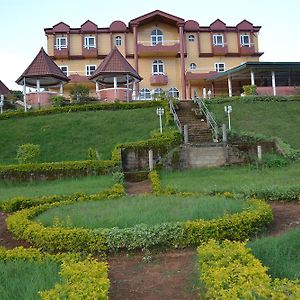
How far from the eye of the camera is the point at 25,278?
5.98 m

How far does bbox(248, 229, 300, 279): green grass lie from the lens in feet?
20.2

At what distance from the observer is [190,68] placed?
47.0 m

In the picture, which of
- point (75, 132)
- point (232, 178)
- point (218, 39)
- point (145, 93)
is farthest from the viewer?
point (218, 39)

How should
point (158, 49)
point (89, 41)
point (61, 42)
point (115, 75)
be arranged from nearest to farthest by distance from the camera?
1. point (115, 75)
2. point (158, 49)
3. point (61, 42)
4. point (89, 41)

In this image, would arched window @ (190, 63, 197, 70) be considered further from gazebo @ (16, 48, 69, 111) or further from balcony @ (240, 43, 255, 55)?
gazebo @ (16, 48, 69, 111)

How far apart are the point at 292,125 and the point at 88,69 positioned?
2596 cm

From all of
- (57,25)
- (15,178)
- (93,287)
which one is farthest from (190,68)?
(93,287)

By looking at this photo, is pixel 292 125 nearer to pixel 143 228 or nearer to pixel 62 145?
pixel 62 145

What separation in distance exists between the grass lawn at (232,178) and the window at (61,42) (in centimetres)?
3027

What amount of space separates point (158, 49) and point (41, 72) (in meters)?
15.2

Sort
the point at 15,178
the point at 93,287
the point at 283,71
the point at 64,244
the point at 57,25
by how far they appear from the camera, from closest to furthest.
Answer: the point at 93,287 → the point at 64,244 → the point at 15,178 → the point at 283,71 → the point at 57,25

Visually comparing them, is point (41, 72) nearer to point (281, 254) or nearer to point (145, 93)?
point (145, 93)

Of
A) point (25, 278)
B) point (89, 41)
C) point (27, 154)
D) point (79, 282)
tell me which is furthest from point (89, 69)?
point (79, 282)

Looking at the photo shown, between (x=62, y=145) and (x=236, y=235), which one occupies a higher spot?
(x=62, y=145)
